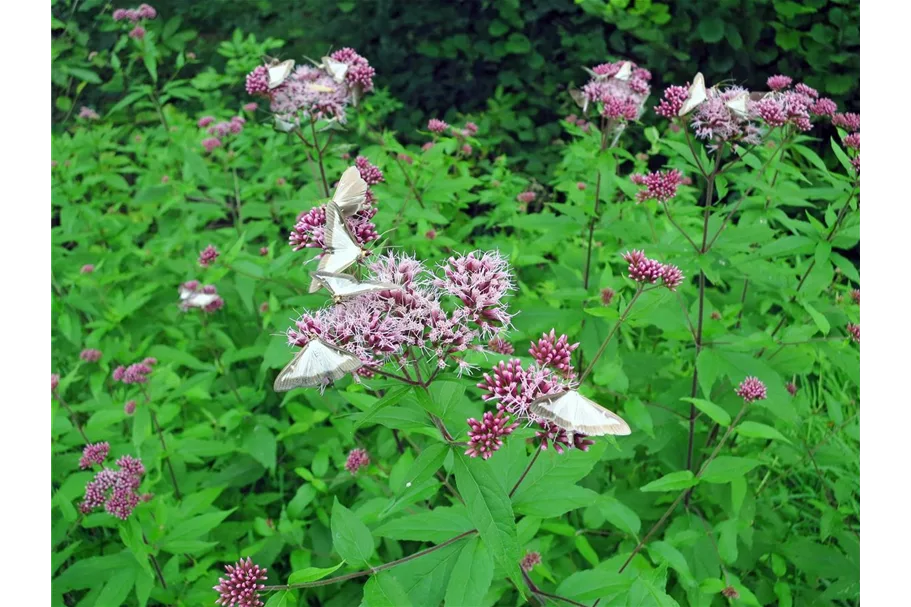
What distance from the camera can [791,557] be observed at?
1.82 metres

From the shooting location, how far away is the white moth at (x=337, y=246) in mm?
1078

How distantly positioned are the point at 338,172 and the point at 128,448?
1504 mm

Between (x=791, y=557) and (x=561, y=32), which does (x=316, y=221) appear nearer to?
(x=791, y=557)

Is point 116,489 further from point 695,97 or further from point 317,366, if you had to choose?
point 695,97

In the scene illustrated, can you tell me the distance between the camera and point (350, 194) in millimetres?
1169

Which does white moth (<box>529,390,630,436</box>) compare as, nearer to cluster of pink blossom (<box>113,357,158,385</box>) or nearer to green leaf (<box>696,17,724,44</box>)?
cluster of pink blossom (<box>113,357,158,385</box>)

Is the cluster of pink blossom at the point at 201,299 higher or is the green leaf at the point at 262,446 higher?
the cluster of pink blossom at the point at 201,299

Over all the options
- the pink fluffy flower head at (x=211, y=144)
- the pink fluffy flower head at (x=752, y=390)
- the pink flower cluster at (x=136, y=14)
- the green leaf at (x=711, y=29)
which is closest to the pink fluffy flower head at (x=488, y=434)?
the pink fluffy flower head at (x=752, y=390)

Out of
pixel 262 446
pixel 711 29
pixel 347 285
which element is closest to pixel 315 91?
pixel 262 446

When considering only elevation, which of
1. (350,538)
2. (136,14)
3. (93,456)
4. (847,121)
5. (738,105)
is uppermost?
(738,105)

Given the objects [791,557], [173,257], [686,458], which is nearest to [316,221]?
[686,458]

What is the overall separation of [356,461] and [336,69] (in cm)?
121

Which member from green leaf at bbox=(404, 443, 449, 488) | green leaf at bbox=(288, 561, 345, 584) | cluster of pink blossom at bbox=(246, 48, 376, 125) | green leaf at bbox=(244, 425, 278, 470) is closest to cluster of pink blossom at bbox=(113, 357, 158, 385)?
green leaf at bbox=(244, 425, 278, 470)

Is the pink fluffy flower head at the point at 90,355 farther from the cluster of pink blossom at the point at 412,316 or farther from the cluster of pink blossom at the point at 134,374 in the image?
the cluster of pink blossom at the point at 412,316
